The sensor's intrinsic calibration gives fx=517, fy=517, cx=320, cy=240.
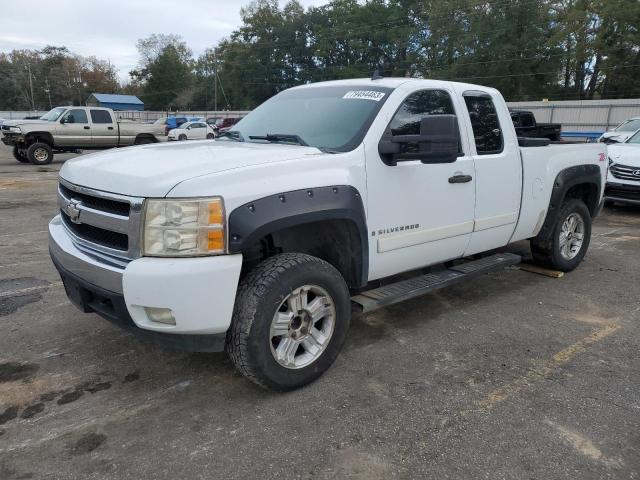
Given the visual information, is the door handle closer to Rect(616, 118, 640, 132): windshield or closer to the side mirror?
the side mirror

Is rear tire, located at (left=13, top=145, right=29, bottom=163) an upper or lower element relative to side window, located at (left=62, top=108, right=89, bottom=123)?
lower

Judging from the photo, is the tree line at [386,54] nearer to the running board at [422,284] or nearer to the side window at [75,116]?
the side window at [75,116]

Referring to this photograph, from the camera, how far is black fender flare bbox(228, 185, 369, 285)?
8.93ft

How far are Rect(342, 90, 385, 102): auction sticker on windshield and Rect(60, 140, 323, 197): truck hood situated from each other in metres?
0.67

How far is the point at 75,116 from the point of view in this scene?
18.0m

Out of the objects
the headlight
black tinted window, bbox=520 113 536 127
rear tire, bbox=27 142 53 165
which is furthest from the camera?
rear tire, bbox=27 142 53 165

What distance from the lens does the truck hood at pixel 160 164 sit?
8.89 ft

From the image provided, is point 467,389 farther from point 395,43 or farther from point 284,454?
point 395,43

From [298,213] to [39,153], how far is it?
17.5 metres

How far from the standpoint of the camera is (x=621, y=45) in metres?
43.7

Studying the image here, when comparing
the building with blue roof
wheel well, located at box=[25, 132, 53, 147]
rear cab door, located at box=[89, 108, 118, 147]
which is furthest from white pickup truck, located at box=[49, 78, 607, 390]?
the building with blue roof

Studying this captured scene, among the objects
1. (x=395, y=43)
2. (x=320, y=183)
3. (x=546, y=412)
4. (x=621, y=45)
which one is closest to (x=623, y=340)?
(x=546, y=412)

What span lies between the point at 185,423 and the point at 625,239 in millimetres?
7048

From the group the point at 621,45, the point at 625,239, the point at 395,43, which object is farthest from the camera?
the point at 395,43
